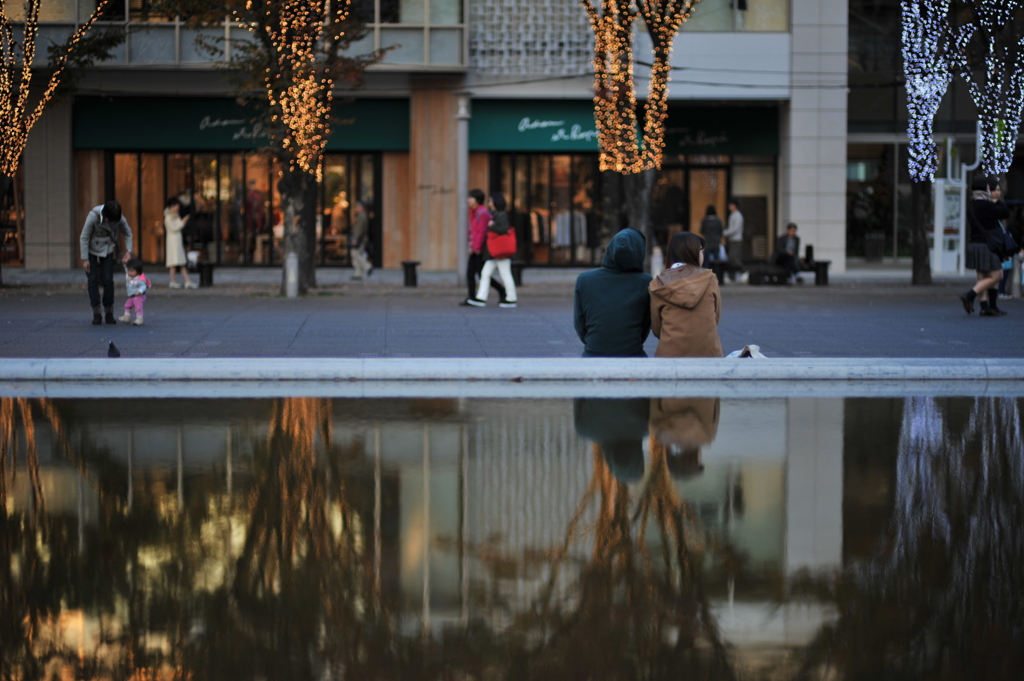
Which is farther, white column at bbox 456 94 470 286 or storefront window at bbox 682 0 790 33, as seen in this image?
storefront window at bbox 682 0 790 33

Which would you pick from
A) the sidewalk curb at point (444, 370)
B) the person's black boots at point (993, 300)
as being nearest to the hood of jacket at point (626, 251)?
the sidewalk curb at point (444, 370)

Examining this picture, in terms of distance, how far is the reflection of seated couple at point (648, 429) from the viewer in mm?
6836

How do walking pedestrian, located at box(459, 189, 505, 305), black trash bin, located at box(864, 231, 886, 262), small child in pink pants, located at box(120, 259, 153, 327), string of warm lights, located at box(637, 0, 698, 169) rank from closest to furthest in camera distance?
small child in pink pants, located at box(120, 259, 153, 327) < walking pedestrian, located at box(459, 189, 505, 305) < string of warm lights, located at box(637, 0, 698, 169) < black trash bin, located at box(864, 231, 886, 262)

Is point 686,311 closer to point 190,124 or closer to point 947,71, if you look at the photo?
point 947,71

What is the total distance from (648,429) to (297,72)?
14942 millimetres

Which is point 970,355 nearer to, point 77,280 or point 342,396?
point 342,396

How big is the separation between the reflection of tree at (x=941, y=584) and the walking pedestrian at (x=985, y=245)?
9.03 m

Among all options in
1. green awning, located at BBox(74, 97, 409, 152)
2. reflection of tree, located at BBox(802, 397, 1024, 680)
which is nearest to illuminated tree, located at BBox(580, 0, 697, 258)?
Answer: green awning, located at BBox(74, 97, 409, 152)

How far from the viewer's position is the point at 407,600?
4.52m

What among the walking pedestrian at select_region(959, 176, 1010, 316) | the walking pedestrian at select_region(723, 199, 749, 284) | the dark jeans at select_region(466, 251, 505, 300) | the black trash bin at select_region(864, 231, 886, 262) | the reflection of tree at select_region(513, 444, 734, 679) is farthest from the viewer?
the black trash bin at select_region(864, 231, 886, 262)

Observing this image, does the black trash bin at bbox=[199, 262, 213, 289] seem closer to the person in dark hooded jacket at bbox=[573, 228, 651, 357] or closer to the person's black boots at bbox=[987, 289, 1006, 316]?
the person's black boots at bbox=[987, 289, 1006, 316]

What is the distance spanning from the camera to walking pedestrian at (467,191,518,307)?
57.9 feet

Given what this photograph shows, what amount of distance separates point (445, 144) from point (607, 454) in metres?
23.7

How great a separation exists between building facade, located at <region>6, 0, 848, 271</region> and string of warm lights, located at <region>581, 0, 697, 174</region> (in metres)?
5.54
